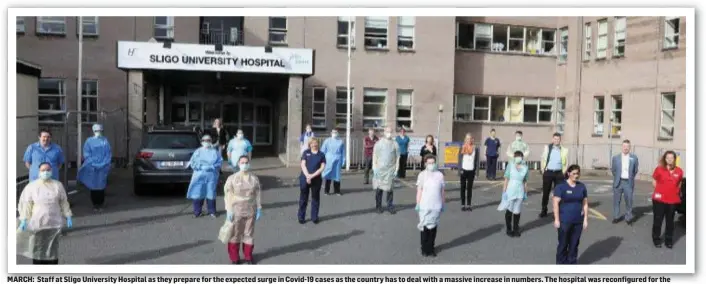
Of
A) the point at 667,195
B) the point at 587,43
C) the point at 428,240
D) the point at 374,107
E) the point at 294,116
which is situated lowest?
the point at 428,240

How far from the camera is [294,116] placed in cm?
2062

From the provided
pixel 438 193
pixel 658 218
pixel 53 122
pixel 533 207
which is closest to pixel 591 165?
pixel 533 207

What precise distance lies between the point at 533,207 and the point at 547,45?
1496 centimetres

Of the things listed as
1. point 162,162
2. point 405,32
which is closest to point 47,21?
point 162,162

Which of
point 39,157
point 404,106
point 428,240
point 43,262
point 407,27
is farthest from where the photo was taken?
point 404,106

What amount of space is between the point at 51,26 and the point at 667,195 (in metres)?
19.5

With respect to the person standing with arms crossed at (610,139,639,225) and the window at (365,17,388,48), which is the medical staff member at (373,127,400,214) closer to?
the person standing with arms crossed at (610,139,639,225)

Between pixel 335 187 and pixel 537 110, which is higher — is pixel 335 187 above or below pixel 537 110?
below

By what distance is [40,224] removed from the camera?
771cm

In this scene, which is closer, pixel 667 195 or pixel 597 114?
pixel 667 195

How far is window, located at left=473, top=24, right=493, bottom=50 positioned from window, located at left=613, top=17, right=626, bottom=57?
5379 millimetres

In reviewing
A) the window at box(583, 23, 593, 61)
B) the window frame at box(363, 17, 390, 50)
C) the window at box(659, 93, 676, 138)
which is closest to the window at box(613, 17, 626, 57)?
the window at box(583, 23, 593, 61)

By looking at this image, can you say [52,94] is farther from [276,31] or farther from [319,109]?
[319,109]
